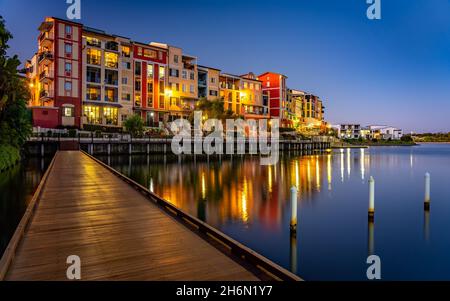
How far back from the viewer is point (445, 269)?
1075 centimetres

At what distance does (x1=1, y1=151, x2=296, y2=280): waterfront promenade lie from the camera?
6.02 m

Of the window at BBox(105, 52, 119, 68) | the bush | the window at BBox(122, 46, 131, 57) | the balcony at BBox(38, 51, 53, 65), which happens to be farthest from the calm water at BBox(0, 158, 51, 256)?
the window at BBox(122, 46, 131, 57)

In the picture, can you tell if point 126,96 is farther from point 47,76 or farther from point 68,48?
point 47,76

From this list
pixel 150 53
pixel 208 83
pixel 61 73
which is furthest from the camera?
pixel 208 83

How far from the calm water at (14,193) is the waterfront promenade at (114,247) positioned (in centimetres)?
Result: 360

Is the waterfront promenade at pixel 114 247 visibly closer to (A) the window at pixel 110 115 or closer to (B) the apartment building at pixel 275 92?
A: (A) the window at pixel 110 115

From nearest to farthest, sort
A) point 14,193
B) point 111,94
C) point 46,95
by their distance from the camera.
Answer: point 14,193 → point 46,95 → point 111,94

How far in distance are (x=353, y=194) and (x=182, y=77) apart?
48.8 metres

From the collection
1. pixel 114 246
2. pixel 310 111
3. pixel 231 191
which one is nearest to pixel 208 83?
pixel 231 191

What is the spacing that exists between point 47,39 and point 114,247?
53366 mm

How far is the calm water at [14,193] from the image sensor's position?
14.3m

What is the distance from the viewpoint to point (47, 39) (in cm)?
5047
